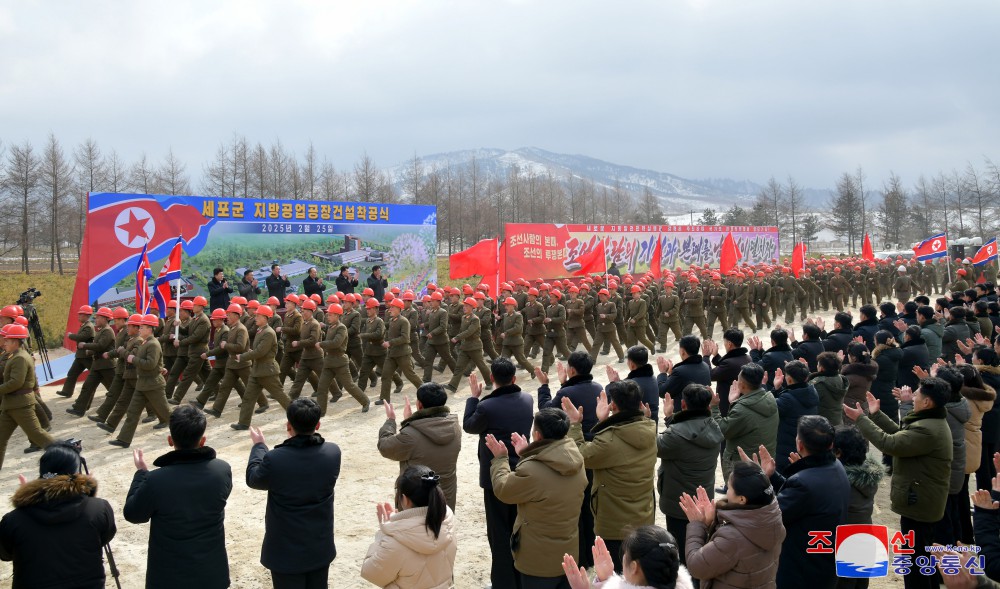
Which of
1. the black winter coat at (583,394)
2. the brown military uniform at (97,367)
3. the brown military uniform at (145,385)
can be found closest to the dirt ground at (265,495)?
the brown military uniform at (97,367)

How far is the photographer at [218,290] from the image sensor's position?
46.4 feet

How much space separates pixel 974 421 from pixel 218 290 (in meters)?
13.2

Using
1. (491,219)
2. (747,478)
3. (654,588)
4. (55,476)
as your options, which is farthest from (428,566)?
(491,219)

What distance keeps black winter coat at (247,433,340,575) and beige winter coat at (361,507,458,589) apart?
85 centimetres

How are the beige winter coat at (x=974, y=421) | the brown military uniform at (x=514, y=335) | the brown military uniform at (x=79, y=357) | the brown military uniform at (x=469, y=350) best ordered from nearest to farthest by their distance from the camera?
the beige winter coat at (x=974, y=421), the brown military uniform at (x=79, y=357), the brown military uniform at (x=469, y=350), the brown military uniform at (x=514, y=335)

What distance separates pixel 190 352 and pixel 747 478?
9048mm

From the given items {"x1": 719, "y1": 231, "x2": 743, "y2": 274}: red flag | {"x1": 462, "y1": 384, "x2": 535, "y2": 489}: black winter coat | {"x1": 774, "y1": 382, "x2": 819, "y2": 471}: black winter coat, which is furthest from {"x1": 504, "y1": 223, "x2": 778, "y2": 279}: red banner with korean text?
{"x1": 462, "y1": 384, "x2": 535, "y2": 489}: black winter coat

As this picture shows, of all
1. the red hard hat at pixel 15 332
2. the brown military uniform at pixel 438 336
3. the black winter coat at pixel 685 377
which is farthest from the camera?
the brown military uniform at pixel 438 336

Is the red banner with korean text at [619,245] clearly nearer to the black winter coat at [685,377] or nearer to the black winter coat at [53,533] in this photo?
the black winter coat at [685,377]

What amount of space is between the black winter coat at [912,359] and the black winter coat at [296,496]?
6862 mm

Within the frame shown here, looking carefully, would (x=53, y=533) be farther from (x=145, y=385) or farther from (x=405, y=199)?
(x=405, y=199)

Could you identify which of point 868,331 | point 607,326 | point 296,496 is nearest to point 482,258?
point 607,326

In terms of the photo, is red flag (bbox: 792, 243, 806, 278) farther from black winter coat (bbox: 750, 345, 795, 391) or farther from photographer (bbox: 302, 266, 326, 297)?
black winter coat (bbox: 750, 345, 795, 391)

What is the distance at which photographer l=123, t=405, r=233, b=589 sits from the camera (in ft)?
11.5
